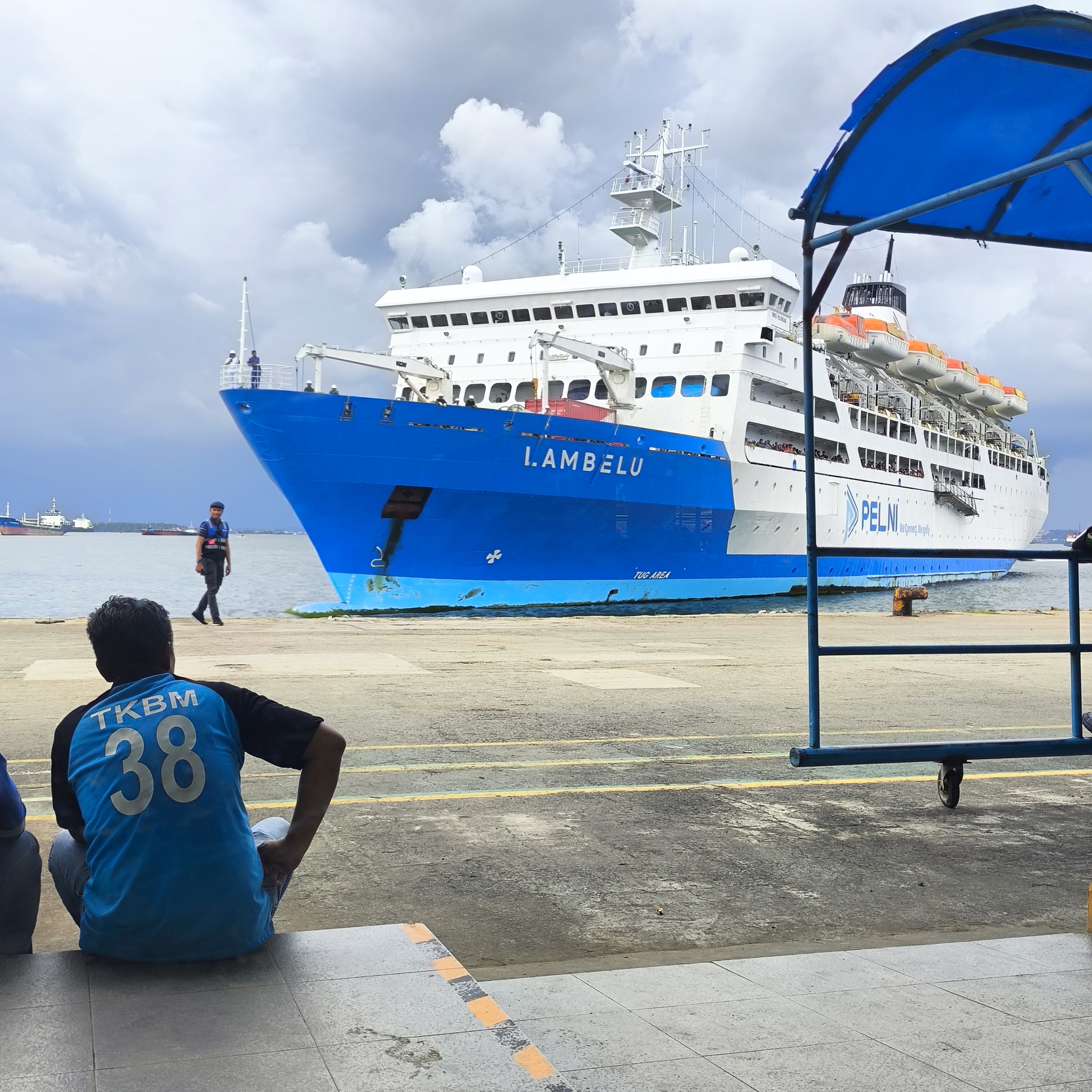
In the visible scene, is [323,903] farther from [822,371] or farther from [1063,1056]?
[822,371]

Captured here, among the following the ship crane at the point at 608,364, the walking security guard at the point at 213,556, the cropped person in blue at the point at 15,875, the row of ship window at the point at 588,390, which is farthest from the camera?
the row of ship window at the point at 588,390

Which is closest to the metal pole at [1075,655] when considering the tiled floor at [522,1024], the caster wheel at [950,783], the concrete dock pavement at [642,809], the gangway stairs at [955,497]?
the concrete dock pavement at [642,809]

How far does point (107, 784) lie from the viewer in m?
2.50

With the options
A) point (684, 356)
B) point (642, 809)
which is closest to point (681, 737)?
point (642, 809)

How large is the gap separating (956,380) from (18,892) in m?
45.0

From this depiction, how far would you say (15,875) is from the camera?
2672 mm

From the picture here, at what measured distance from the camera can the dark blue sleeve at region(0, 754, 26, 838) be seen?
2568 mm

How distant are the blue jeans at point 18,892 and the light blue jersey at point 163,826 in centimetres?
22

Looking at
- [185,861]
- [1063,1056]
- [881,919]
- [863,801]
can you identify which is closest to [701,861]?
[881,919]

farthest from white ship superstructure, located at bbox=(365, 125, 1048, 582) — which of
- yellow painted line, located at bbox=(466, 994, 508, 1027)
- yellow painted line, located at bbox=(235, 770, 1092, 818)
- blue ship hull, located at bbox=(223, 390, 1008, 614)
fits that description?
yellow painted line, located at bbox=(466, 994, 508, 1027)

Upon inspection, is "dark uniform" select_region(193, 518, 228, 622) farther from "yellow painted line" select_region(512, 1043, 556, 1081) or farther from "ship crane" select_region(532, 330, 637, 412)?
"yellow painted line" select_region(512, 1043, 556, 1081)

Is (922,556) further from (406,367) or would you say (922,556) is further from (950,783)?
(406,367)

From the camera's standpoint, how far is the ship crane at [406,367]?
75.2 feet

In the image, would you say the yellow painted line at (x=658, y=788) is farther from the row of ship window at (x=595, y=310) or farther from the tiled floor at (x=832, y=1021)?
the row of ship window at (x=595, y=310)
